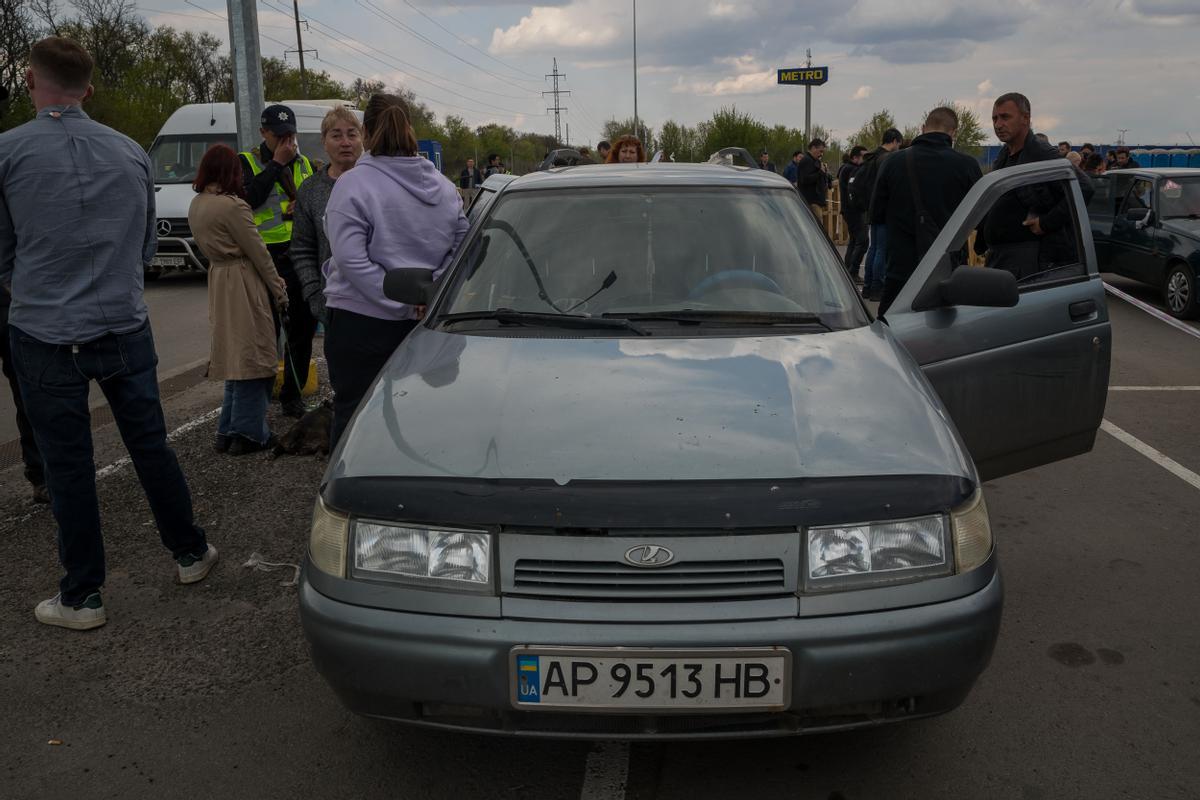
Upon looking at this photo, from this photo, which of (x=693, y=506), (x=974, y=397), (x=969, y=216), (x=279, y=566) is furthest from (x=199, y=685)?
(x=969, y=216)

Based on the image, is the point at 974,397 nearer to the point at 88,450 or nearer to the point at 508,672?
the point at 508,672

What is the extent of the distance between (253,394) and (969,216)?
4059mm

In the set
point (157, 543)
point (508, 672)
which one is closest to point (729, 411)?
point (508, 672)

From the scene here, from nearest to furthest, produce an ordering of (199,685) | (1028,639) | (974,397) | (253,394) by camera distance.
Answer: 1. (199,685)
2. (1028,639)
3. (974,397)
4. (253,394)

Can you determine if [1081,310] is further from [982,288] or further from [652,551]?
[652,551]

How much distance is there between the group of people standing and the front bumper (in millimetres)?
1822

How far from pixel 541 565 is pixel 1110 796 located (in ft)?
5.26

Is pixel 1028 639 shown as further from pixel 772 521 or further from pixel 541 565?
pixel 541 565

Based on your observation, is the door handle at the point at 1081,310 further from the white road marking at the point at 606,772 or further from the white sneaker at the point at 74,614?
the white sneaker at the point at 74,614

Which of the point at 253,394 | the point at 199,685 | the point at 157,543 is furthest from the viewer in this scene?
the point at 253,394

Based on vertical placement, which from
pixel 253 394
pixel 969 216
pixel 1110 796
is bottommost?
pixel 1110 796

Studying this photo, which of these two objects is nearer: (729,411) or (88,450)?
(729,411)

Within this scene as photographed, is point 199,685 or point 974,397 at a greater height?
point 974,397

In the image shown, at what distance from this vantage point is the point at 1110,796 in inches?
107
